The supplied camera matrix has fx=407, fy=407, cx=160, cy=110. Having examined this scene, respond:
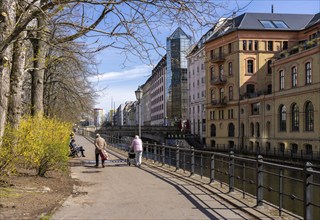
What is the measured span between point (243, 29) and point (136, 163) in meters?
47.3

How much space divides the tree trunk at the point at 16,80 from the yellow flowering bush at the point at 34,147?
0.54 meters

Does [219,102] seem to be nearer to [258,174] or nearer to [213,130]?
[213,130]

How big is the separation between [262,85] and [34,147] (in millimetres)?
56415

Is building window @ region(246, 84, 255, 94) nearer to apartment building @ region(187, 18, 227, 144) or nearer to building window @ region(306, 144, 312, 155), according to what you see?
apartment building @ region(187, 18, 227, 144)

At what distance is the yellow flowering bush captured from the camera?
8738 mm

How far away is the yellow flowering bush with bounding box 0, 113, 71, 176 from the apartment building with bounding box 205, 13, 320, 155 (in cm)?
3570

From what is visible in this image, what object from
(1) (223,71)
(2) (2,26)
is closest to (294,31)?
(1) (223,71)

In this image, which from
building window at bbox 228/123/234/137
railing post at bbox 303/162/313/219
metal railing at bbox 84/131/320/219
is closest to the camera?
railing post at bbox 303/162/313/219

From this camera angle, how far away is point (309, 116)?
144 feet

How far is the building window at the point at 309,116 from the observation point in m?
43.3

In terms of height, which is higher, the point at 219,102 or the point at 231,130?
the point at 219,102

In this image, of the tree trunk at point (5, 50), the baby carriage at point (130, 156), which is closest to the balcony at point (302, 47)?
the baby carriage at point (130, 156)

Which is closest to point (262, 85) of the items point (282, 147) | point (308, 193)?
point (282, 147)

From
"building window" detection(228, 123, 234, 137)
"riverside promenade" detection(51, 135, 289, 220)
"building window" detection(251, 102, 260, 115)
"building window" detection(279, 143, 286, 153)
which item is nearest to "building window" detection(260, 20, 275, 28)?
"building window" detection(251, 102, 260, 115)
